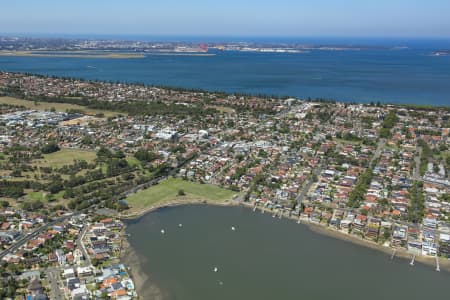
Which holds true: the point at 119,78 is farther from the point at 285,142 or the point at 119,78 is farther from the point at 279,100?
the point at 285,142

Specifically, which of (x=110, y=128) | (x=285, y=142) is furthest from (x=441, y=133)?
(x=110, y=128)

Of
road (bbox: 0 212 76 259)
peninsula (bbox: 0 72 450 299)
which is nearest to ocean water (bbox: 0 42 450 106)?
peninsula (bbox: 0 72 450 299)

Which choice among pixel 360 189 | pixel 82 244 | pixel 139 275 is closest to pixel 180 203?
pixel 82 244

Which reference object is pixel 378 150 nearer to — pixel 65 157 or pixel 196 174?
pixel 196 174

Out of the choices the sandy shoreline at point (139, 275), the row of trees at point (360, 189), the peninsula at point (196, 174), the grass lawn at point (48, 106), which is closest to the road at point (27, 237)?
the peninsula at point (196, 174)

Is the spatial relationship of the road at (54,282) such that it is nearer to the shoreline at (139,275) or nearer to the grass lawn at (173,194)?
the shoreline at (139,275)

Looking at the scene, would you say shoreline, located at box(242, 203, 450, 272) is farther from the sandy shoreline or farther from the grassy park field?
the grassy park field

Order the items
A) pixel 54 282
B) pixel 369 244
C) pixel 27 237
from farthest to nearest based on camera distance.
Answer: pixel 369 244, pixel 27 237, pixel 54 282
